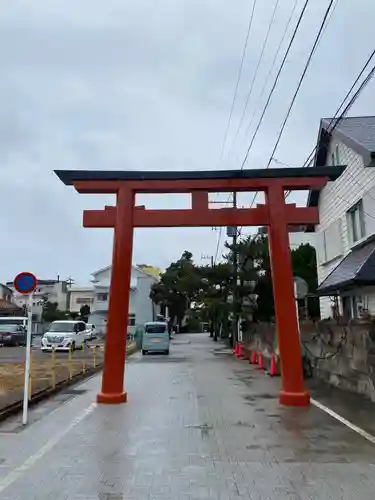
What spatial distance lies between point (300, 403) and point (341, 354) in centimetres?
266

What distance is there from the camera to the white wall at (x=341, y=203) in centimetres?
1572

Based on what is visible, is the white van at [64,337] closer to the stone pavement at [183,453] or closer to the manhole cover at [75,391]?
the manhole cover at [75,391]

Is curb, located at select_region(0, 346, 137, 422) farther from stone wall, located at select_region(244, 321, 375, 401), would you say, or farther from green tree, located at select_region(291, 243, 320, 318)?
green tree, located at select_region(291, 243, 320, 318)

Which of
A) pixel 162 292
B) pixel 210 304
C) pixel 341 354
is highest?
pixel 162 292

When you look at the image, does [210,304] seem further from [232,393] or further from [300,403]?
[300,403]

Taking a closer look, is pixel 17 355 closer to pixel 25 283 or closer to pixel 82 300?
pixel 25 283

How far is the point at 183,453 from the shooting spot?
6715 mm

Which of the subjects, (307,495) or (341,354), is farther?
(341,354)

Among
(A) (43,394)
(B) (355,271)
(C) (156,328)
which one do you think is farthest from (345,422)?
(C) (156,328)

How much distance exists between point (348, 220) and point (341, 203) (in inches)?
33.8

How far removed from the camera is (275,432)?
26.5 feet

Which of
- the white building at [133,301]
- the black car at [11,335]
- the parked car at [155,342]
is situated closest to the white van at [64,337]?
the black car at [11,335]

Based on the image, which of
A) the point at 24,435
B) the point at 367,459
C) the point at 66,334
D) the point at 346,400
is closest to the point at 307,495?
the point at 367,459

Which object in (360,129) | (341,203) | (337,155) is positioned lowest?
(341,203)
